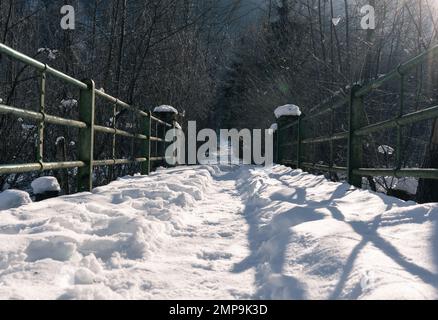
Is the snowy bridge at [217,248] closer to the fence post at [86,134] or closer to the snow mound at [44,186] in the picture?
the snow mound at [44,186]

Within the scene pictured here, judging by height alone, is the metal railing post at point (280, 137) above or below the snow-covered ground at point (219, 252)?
above

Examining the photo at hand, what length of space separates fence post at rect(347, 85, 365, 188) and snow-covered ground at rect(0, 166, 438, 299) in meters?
1.35

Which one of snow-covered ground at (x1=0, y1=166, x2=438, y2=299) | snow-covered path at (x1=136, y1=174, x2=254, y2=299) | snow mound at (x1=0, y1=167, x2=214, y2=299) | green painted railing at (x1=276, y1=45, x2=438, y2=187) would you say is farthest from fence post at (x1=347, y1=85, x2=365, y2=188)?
snow mound at (x1=0, y1=167, x2=214, y2=299)

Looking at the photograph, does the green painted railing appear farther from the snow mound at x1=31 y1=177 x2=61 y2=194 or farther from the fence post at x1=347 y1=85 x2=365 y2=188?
the snow mound at x1=31 y1=177 x2=61 y2=194

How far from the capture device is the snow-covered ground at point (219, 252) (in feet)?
5.18

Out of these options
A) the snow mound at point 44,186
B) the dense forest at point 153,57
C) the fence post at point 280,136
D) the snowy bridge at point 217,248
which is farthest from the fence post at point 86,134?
the fence post at point 280,136

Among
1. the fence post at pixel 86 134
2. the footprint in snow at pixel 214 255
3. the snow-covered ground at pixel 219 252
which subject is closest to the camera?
the snow-covered ground at pixel 219 252

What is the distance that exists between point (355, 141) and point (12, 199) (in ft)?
11.1

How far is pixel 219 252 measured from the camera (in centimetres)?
→ 226

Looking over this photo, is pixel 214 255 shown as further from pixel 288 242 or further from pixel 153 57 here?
pixel 153 57

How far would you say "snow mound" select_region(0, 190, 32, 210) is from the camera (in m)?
2.74

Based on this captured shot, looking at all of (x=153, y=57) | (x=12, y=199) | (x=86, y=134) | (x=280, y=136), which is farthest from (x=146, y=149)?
(x=280, y=136)

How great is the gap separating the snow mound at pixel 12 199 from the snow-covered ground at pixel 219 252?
0.43 feet

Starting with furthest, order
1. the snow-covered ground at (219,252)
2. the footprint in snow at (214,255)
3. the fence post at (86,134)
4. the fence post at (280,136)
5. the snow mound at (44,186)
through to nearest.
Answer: the fence post at (280,136) < the fence post at (86,134) < the snow mound at (44,186) < the footprint in snow at (214,255) < the snow-covered ground at (219,252)
